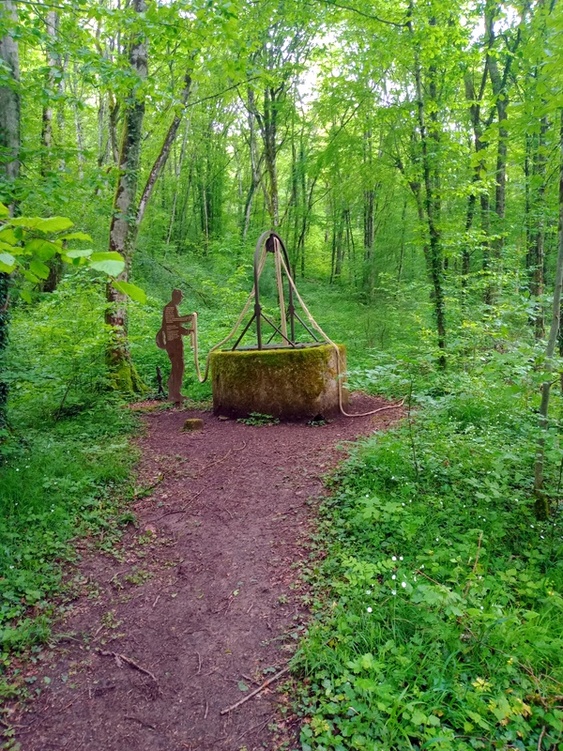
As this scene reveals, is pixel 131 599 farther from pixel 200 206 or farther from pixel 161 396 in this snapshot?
pixel 200 206

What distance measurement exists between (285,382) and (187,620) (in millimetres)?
3557

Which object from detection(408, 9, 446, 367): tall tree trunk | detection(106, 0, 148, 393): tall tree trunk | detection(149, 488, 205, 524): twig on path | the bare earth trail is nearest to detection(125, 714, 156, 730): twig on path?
the bare earth trail

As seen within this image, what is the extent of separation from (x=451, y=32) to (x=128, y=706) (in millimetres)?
9193

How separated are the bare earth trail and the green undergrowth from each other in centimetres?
25

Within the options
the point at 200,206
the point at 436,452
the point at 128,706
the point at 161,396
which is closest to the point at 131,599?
the point at 128,706

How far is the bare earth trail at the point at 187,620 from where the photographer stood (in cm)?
189

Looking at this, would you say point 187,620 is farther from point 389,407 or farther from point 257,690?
point 389,407

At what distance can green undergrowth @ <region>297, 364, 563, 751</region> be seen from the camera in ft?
5.57

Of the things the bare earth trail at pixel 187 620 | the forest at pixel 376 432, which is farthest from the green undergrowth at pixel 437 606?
the bare earth trail at pixel 187 620

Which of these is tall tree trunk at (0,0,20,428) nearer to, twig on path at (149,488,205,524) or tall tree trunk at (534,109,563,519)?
twig on path at (149,488,205,524)

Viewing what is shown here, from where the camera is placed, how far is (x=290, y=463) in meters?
4.33

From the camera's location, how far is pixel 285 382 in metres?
5.72

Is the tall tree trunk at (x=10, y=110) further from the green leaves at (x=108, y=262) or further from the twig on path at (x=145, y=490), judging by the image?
the green leaves at (x=108, y=262)

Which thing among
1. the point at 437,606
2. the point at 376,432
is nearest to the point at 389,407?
the point at 376,432
